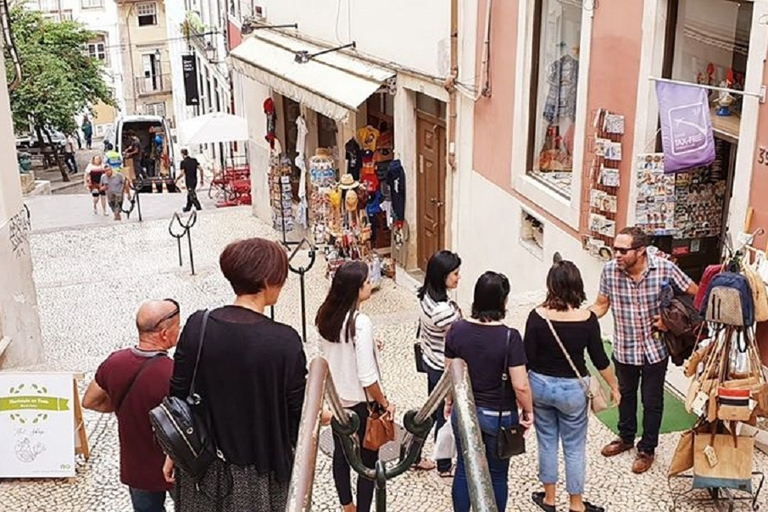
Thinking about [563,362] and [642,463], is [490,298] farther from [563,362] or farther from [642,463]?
[642,463]

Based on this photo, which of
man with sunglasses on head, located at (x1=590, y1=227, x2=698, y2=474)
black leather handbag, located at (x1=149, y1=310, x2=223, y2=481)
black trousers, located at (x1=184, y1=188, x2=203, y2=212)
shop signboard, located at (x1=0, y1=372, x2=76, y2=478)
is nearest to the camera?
black leather handbag, located at (x1=149, y1=310, x2=223, y2=481)

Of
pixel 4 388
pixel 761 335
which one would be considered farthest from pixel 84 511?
pixel 761 335

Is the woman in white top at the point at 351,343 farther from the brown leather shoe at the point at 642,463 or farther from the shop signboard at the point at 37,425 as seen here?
the shop signboard at the point at 37,425

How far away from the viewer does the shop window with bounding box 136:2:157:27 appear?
45750 millimetres

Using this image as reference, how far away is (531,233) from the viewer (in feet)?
31.2

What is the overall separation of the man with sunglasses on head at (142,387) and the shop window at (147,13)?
44.3 metres

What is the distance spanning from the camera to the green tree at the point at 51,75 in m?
31.1

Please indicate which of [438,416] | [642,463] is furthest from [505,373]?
[642,463]

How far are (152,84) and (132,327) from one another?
3894 centimetres

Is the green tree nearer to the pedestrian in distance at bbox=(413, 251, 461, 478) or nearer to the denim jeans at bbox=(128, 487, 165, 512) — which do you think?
the pedestrian in distance at bbox=(413, 251, 461, 478)

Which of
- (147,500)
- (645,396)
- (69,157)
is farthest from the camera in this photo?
(69,157)

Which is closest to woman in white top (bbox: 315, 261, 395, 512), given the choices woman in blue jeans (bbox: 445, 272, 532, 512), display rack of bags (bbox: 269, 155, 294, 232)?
woman in blue jeans (bbox: 445, 272, 532, 512)

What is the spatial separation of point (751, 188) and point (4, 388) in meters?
4.76

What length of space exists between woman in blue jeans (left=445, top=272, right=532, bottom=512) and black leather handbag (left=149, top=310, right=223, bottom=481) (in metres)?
1.25
